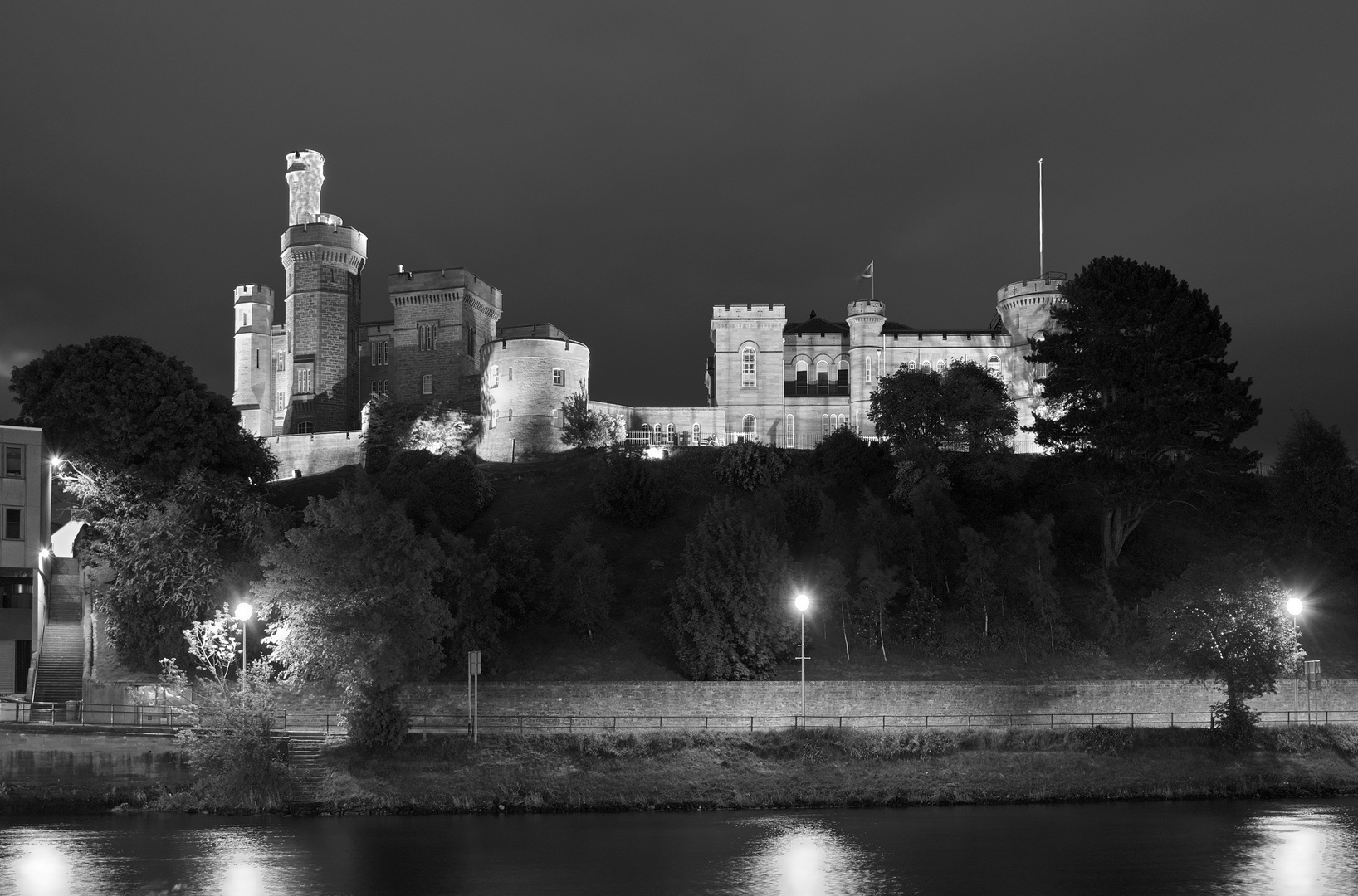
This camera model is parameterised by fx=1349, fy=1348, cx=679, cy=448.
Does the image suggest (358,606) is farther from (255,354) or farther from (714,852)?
(255,354)

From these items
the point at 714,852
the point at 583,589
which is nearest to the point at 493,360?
the point at 583,589

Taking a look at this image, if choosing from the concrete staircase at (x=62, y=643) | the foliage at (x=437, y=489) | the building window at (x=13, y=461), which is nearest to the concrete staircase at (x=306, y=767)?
the concrete staircase at (x=62, y=643)

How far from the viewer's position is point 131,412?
5231cm

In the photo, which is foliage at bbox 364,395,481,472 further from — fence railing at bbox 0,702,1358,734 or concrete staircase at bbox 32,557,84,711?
fence railing at bbox 0,702,1358,734

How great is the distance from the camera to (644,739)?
3862 centimetres

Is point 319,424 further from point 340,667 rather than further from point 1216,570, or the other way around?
point 1216,570

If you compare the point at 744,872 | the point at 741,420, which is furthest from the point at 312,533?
the point at 741,420

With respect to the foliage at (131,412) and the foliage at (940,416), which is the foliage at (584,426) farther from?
the foliage at (131,412)

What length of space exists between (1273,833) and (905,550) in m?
24.5

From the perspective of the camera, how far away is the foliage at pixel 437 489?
196 feet

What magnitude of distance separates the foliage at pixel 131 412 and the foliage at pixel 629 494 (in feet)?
53.6

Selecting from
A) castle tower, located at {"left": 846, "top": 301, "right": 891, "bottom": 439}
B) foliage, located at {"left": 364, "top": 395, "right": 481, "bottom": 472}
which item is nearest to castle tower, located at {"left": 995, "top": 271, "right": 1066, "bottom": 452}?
castle tower, located at {"left": 846, "top": 301, "right": 891, "bottom": 439}

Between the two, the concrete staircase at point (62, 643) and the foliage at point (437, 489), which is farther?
the foliage at point (437, 489)

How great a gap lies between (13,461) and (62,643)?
6960mm
